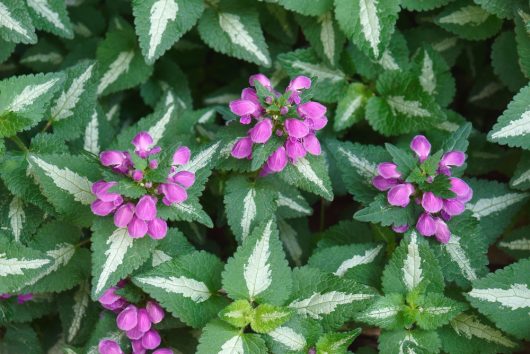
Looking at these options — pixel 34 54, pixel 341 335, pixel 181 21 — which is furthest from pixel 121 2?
pixel 341 335

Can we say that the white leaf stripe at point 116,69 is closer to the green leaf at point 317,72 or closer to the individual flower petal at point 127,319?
the green leaf at point 317,72

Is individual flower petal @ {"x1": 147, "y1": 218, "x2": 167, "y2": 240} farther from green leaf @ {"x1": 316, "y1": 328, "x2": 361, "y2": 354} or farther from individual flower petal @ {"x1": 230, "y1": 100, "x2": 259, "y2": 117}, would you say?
green leaf @ {"x1": 316, "y1": 328, "x2": 361, "y2": 354}

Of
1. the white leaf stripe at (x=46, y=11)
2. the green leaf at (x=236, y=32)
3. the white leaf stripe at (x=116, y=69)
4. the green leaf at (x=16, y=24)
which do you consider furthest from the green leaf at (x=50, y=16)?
the green leaf at (x=236, y=32)

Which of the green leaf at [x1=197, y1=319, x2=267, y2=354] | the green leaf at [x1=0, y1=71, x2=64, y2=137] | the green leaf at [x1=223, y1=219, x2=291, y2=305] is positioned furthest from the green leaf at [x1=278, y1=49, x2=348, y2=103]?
the green leaf at [x1=197, y1=319, x2=267, y2=354]

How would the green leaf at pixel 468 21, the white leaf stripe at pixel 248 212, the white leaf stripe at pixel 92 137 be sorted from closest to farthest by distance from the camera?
the white leaf stripe at pixel 248 212
the white leaf stripe at pixel 92 137
the green leaf at pixel 468 21

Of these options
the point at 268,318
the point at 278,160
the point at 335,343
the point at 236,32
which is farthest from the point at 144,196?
the point at 236,32

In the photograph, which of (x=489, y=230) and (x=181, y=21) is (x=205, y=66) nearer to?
(x=181, y=21)

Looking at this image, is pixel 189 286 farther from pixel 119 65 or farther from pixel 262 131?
pixel 119 65
